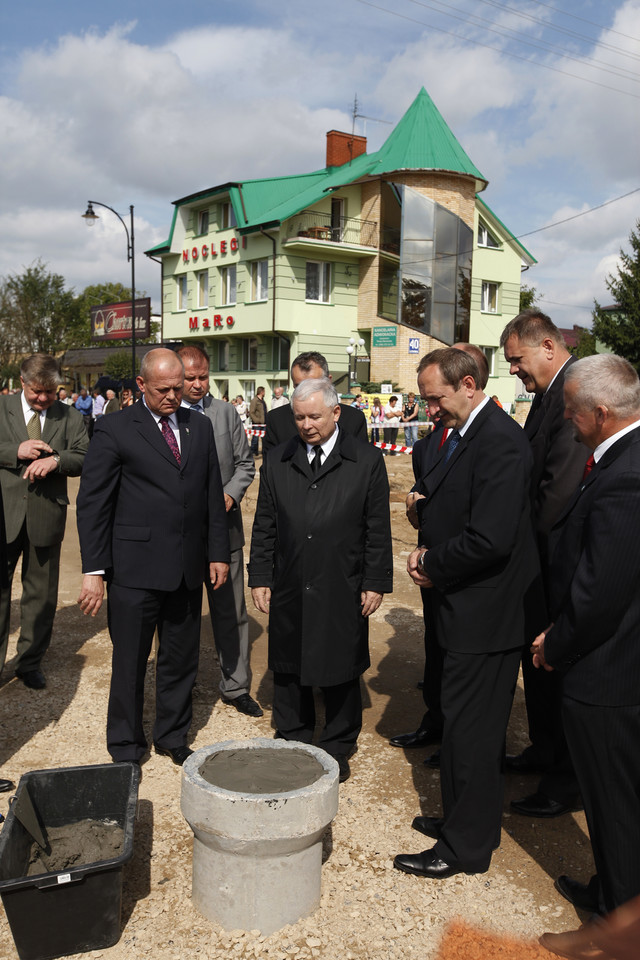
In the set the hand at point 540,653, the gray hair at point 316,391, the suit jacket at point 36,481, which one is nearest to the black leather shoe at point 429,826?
the hand at point 540,653

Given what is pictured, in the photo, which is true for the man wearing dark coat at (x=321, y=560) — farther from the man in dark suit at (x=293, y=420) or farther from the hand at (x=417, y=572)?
→ the man in dark suit at (x=293, y=420)

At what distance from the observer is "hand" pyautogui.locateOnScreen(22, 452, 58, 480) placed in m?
5.10

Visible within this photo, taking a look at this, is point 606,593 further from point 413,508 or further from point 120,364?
point 120,364

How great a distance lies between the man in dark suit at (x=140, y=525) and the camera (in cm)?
403

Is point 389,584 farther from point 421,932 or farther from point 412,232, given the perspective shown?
point 412,232

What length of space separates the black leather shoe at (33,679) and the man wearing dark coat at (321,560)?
2.02 meters

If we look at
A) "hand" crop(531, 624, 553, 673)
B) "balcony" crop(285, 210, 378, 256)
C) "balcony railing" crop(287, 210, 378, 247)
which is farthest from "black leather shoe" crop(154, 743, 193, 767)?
"balcony railing" crop(287, 210, 378, 247)

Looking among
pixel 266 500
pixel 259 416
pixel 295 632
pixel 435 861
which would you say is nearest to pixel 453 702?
pixel 435 861

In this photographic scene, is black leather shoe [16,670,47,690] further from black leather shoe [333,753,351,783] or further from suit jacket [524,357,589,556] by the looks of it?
suit jacket [524,357,589,556]

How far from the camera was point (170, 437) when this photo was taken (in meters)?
4.19

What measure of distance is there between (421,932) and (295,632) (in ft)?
5.04

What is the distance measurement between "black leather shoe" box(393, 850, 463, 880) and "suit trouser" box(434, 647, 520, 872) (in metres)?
0.03

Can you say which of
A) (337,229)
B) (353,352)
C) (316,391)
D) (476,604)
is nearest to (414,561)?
(476,604)

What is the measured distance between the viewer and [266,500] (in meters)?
4.27
